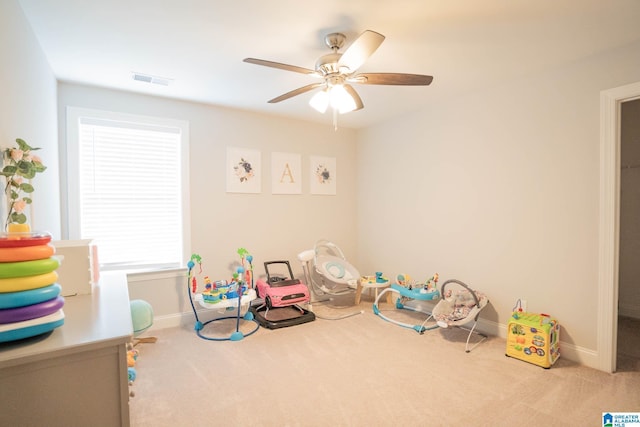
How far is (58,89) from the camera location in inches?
114

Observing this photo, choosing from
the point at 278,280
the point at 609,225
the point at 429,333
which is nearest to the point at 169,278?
the point at 278,280

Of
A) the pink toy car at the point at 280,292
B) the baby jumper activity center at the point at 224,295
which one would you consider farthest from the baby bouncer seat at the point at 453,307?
the baby jumper activity center at the point at 224,295

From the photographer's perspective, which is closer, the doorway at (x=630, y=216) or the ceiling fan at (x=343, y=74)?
the ceiling fan at (x=343, y=74)

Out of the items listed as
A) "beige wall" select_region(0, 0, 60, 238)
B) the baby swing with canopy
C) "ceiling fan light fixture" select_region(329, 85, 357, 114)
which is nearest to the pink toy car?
the baby swing with canopy

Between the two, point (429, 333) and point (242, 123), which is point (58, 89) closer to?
point (242, 123)

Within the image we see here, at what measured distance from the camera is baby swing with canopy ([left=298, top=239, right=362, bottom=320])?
3.91 m

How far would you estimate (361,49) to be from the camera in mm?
1729

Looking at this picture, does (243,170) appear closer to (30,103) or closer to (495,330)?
(30,103)

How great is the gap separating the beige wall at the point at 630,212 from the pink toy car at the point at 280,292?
377 cm

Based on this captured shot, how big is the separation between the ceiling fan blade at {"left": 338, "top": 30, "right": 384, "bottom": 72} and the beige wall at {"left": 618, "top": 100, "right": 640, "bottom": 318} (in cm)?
384

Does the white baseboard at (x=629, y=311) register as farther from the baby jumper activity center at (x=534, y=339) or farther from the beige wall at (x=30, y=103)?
the beige wall at (x=30, y=103)

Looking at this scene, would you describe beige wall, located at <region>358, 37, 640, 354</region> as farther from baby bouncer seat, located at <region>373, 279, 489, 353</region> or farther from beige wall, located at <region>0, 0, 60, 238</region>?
beige wall, located at <region>0, 0, 60, 238</region>

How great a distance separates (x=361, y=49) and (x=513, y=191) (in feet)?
7.00

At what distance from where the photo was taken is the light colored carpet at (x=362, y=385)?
190 cm
